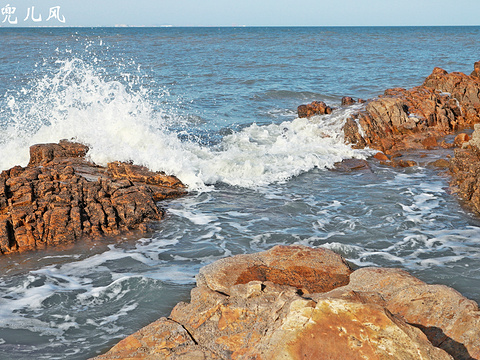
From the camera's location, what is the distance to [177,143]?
11016 millimetres

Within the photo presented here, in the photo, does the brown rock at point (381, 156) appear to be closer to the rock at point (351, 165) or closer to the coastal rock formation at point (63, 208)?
the rock at point (351, 165)

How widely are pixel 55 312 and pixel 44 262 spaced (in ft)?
4.25

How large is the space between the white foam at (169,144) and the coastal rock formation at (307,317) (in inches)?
182

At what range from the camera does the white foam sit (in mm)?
9664

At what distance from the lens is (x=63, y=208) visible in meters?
7.01

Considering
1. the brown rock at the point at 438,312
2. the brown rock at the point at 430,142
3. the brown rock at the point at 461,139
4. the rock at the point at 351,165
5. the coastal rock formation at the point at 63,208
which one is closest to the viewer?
the brown rock at the point at 438,312

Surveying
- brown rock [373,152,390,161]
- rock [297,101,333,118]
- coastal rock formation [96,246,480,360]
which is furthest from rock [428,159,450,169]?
coastal rock formation [96,246,480,360]

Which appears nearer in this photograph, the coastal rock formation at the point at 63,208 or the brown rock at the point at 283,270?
the brown rock at the point at 283,270

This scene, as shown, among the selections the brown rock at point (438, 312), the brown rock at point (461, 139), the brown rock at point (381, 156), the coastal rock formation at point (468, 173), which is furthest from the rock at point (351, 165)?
the brown rock at point (438, 312)

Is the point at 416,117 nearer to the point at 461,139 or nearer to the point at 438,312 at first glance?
the point at 461,139

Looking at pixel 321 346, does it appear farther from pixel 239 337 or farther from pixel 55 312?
pixel 55 312

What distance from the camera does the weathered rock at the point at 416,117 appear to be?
12203mm

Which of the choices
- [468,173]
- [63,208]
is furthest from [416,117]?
[63,208]

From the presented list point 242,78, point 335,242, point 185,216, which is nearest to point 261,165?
point 185,216
